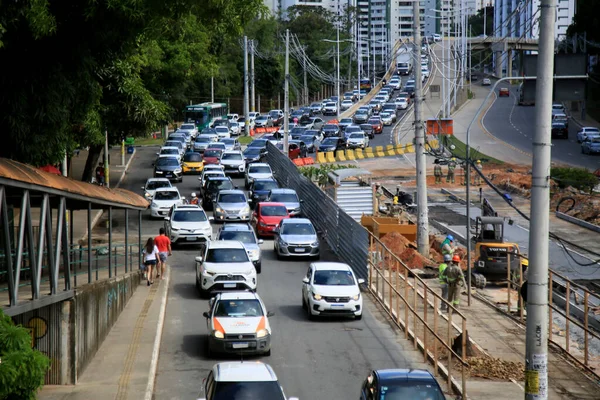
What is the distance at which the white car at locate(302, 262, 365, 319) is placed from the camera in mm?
25188

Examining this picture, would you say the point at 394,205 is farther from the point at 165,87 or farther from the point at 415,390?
the point at 415,390

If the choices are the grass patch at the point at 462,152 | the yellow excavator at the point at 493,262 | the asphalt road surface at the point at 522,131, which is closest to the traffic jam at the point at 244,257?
the yellow excavator at the point at 493,262

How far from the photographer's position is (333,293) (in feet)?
82.8

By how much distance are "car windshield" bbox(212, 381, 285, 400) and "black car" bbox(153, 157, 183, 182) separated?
40.5 meters

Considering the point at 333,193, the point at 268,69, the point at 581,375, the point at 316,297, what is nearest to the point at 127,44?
the point at 316,297

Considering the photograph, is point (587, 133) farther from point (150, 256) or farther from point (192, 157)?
point (150, 256)

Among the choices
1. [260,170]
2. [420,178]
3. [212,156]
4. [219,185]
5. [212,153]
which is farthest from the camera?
[212,153]

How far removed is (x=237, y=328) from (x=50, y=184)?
23.5 ft

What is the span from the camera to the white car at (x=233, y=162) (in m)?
58.8

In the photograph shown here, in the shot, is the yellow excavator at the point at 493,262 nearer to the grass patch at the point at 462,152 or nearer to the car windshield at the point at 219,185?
the car windshield at the point at 219,185

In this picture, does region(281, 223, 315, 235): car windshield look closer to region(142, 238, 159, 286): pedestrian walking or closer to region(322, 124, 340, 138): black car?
region(142, 238, 159, 286): pedestrian walking

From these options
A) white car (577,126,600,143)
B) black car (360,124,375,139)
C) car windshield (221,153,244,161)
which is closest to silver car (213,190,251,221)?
car windshield (221,153,244,161)

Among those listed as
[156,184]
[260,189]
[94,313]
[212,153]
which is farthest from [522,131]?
[94,313]

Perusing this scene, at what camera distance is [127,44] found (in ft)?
68.2
